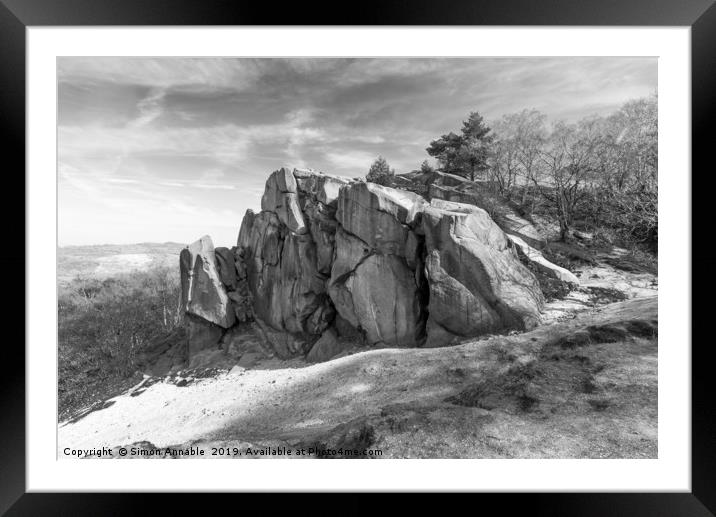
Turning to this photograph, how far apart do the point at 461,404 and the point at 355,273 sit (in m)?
6.35

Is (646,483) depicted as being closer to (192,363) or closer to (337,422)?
(337,422)

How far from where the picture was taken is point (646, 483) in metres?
3.93

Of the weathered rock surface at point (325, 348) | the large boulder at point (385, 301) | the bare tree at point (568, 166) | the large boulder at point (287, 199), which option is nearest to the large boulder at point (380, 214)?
the large boulder at point (385, 301)

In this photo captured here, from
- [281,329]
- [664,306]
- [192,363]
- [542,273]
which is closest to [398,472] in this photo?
[664,306]

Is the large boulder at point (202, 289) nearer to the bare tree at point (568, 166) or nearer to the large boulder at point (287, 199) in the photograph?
the large boulder at point (287, 199)

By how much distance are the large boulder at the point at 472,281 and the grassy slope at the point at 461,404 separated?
2.43 ft

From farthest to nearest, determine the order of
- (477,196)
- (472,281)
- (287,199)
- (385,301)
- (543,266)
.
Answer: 1. (477,196)
2. (287,199)
3. (385,301)
4. (543,266)
5. (472,281)

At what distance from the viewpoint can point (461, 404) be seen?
202 inches

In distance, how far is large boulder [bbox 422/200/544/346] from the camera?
8258 mm

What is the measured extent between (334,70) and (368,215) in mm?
5183

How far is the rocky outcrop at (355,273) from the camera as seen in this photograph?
8.63 metres

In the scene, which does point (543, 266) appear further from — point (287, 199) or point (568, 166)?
point (287, 199)
